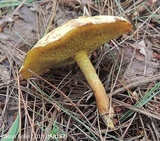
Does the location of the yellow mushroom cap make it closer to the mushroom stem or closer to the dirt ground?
the mushroom stem

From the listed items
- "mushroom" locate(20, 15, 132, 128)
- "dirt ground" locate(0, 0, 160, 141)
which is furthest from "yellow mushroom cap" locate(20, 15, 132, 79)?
"dirt ground" locate(0, 0, 160, 141)

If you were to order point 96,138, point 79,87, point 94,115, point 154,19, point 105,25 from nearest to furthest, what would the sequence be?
1. point 105,25
2. point 96,138
3. point 94,115
4. point 79,87
5. point 154,19

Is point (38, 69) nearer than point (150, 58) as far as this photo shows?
Yes

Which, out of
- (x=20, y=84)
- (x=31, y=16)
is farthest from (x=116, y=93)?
(x=31, y=16)

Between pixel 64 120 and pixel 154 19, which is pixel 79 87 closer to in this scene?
pixel 64 120

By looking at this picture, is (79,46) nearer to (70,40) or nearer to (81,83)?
(70,40)

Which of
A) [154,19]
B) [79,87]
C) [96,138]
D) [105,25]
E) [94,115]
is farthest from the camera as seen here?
[154,19]

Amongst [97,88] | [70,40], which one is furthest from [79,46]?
[97,88]

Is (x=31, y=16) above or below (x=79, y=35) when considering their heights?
above
